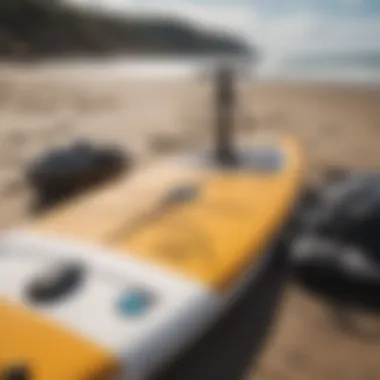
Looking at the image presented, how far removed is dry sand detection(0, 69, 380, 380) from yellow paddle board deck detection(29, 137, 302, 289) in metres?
0.47

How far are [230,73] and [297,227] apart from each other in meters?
0.98

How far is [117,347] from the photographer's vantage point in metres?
1.85

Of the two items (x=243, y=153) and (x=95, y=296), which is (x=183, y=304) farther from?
(x=243, y=153)

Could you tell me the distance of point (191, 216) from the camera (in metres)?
2.76

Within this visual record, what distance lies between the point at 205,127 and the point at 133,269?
4.53m

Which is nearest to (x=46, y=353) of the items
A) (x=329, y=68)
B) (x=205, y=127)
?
(x=205, y=127)

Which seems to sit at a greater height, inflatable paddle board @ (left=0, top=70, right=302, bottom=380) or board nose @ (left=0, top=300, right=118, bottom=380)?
board nose @ (left=0, top=300, right=118, bottom=380)

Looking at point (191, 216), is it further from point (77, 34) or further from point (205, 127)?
point (77, 34)

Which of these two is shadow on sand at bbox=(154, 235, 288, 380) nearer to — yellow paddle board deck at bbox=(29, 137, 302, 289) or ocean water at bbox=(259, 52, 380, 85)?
yellow paddle board deck at bbox=(29, 137, 302, 289)

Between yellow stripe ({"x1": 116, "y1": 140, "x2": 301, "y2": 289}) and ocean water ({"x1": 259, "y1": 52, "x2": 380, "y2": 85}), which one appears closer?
yellow stripe ({"x1": 116, "y1": 140, "x2": 301, "y2": 289})

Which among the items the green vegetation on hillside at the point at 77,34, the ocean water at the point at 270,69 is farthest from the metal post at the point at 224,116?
the green vegetation on hillside at the point at 77,34

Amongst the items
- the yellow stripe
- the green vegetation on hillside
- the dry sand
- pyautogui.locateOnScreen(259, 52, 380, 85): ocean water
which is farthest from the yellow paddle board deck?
the green vegetation on hillside

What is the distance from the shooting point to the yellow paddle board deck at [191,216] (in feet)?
7.80

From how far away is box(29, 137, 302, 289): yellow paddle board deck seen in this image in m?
2.38
